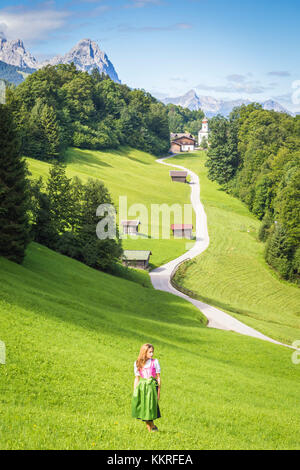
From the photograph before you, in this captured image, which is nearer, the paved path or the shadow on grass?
the paved path

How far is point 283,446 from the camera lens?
1340 centimetres

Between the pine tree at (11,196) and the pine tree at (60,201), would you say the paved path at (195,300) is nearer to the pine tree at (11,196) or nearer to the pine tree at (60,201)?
the pine tree at (60,201)

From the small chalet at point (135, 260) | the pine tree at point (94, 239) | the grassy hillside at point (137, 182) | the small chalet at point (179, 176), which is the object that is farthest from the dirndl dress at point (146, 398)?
the small chalet at point (179, 176)

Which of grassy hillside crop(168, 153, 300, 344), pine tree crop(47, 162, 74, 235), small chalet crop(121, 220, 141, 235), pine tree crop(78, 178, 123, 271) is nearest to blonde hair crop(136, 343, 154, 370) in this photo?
grassy hillside crop(168, 153, 300, 344)

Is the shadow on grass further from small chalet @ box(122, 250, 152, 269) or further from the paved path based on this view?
small chalet @ box(122, 250, 152, 269)

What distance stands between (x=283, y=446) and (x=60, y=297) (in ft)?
57.2

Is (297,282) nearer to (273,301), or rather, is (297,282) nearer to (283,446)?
(273,301)

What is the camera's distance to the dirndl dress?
10773mm

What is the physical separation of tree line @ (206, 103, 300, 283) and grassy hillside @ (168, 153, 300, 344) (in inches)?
143

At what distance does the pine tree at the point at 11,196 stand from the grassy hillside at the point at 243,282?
77.4ft

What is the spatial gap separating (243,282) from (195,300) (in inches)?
612

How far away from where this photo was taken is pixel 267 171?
99625 mm

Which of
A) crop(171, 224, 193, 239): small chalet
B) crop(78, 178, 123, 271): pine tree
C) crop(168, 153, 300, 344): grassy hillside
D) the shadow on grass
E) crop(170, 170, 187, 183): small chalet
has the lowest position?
crop(168, 153, 300, 344): grassy hillside
